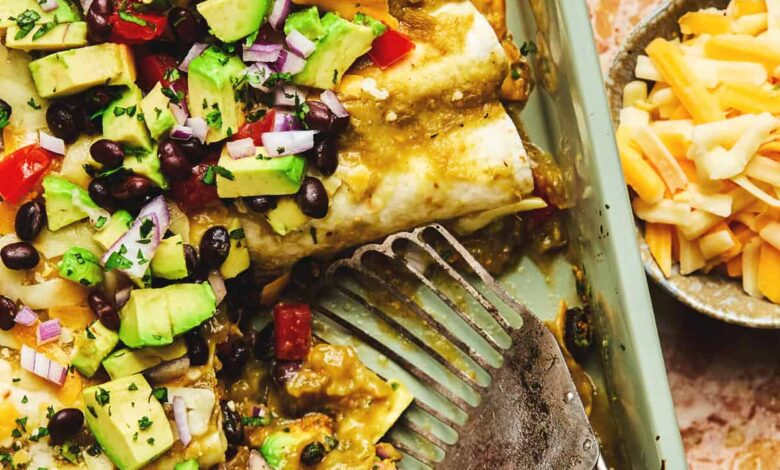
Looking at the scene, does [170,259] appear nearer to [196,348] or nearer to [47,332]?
[196,348]

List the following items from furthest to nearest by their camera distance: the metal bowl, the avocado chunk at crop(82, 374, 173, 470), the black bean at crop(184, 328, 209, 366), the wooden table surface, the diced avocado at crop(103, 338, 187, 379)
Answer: the wooden table surface
the metal bowl
the black bean at crop(184, 328, 209, 366)
the diced avocado at crop(103, 338, 187, 379)
the avocado chunk at crop(82, 374, 173, 470)

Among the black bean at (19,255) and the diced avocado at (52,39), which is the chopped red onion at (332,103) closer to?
the diced avocado at (52,39)

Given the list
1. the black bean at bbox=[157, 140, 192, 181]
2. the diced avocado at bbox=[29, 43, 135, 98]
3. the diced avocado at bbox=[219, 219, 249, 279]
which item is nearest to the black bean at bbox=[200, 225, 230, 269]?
the diced avocado at bbox=[219, 219, 249, 279]

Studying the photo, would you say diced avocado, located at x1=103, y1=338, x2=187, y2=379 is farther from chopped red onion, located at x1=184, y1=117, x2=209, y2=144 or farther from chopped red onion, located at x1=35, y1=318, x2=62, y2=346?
chopped red onion, located at x1=184, y1=117, x2=209, y2=144

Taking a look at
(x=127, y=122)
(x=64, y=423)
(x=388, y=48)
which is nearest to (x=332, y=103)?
(x=388, y=48)

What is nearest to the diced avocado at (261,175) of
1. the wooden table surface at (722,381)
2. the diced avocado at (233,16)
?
the diced avocado at (233,16)

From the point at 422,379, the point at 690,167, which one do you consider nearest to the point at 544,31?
the point at 690,167
